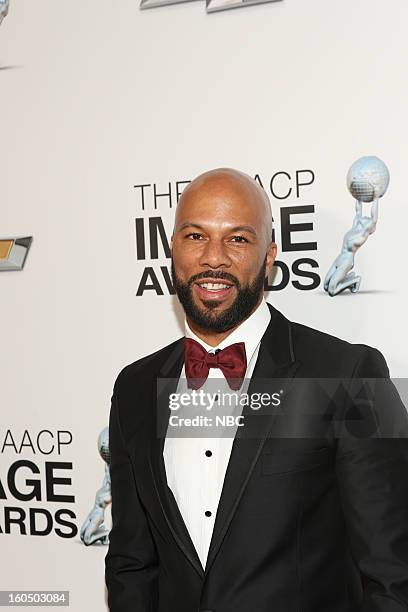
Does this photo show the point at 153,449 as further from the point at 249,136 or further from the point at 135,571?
the point at 249,136

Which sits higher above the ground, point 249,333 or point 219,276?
point 219,276

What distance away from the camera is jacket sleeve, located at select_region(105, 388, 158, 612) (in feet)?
5.56

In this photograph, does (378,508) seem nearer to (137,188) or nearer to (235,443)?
(235,443)

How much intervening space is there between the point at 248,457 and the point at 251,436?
0.14ft

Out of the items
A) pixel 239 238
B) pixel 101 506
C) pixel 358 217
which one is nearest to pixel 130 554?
pixel 101 506

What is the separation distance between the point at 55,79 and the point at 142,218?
477 millimetres

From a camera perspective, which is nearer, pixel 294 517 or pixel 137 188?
pixel 294 517

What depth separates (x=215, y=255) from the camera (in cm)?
164

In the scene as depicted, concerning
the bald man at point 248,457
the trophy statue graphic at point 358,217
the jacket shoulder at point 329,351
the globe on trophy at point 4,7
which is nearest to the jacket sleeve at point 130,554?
the bald man at point 248,457

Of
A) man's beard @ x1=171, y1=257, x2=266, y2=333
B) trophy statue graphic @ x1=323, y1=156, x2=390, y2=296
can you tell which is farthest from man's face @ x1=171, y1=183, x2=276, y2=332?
trophy statue graphic @ x1=323, y1=156, x2=390, y2=296

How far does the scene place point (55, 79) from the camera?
2.21m

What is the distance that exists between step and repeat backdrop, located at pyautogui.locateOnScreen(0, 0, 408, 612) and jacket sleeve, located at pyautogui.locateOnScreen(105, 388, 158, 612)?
0.43 m

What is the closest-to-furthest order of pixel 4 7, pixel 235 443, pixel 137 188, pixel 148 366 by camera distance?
pixel 235 443 → pixel 148 366 → pixel 137 188 → pixel 4 7

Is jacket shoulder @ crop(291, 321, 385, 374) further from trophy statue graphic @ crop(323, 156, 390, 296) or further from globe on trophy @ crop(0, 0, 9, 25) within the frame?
globe on trophy @ crop(0, 0, 9, 25)
